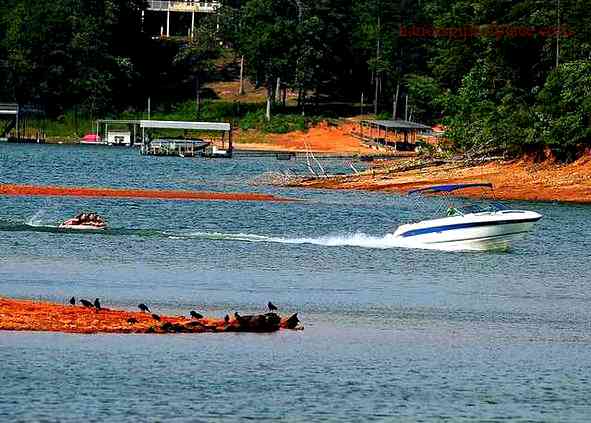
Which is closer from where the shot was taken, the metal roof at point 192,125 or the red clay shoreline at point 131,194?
the red clay shoreline at point 131,194

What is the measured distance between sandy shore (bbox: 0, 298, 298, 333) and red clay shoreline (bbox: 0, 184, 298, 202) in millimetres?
46284

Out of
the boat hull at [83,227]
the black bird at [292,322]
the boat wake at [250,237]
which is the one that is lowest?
the boat wake at [250,237]

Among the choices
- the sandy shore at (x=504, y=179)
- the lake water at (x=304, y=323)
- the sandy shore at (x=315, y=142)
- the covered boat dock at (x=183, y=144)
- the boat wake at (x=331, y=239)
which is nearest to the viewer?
the lake water at (x=304, y=323)

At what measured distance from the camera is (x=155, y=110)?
172 meters

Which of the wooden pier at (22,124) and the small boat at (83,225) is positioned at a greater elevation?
the small boat at (83,225)

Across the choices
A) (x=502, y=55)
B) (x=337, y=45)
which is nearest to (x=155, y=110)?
(x=337, y=45)

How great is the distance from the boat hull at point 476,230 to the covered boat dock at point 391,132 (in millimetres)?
93207

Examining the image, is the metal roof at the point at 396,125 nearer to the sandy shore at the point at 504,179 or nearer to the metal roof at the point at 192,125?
the metal roof at the point at 192,125

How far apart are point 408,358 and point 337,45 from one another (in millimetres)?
137370

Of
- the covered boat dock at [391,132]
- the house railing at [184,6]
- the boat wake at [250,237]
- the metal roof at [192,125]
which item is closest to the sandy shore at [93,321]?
the boat wake at [250,237]

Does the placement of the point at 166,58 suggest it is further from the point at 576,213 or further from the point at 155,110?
the point at 576,213

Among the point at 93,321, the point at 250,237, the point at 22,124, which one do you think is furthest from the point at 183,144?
the point at 93,321

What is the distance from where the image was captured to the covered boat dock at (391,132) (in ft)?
487

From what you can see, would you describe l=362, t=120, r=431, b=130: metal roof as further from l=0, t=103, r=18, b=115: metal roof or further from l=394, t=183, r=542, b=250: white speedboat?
l=394, t=183, r=542, b=250: white speedboat
